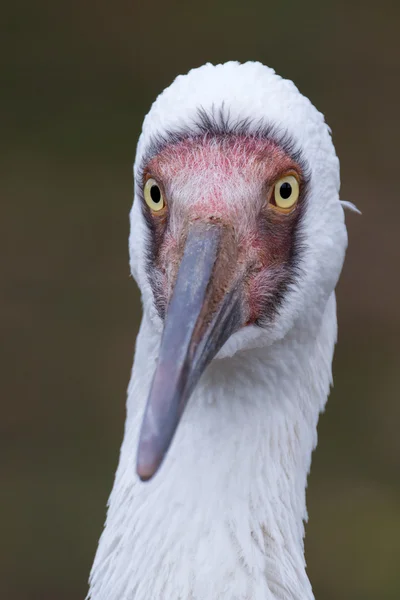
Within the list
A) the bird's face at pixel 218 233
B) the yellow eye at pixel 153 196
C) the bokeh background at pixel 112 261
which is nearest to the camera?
the bird's face at pixel 218 233

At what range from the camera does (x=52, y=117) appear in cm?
945

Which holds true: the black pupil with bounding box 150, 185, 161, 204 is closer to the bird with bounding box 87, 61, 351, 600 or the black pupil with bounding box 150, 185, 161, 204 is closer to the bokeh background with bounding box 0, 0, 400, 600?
the bird with bounding box 87, 61, 351, 600

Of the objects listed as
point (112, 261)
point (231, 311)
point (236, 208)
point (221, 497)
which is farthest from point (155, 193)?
point (112, 261)

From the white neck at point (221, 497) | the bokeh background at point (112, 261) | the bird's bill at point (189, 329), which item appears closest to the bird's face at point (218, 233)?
the bird's bill at point (189, 329)

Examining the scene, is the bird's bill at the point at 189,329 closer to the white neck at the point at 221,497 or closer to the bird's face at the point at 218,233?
Result: the bird's face at the point at 218,233

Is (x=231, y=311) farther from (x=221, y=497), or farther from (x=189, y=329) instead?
(x=221, y=497)

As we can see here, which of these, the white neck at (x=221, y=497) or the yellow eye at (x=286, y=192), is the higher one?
the yellow eye at (x=286, y=192)

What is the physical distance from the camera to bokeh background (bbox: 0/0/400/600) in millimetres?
6703

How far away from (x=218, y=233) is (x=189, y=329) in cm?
28

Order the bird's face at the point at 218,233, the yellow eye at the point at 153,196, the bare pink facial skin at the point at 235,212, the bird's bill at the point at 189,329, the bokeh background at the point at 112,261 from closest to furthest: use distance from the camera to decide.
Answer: the bird's bill at the point at 189,329 → the bird's face at the point at 218,233 → the bare pink facial skin at the point at 235,212 → the yellow eye at the point at 153,196 → the bokeh background at the point at 112,261

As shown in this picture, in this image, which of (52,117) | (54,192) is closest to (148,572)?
(54,192)

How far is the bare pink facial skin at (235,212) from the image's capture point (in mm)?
2881

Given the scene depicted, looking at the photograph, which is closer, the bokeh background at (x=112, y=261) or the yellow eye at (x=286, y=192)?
the yellow eye at (x=286, y=192)

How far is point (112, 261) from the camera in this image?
26.9 feet
